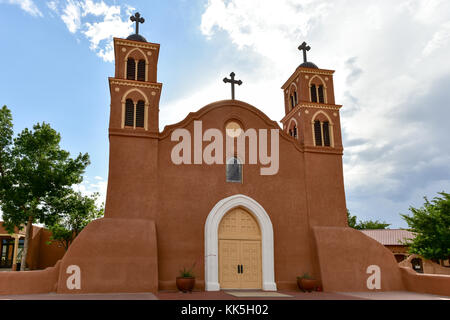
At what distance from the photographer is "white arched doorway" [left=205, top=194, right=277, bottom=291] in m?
13.9

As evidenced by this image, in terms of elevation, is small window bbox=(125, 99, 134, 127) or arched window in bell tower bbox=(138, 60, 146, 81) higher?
arched window in bell tower bbox=(138, 60, 146, 81)

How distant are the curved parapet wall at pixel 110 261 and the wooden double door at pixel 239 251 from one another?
9.52ft

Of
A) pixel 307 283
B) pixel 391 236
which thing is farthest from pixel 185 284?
pixel 391 236

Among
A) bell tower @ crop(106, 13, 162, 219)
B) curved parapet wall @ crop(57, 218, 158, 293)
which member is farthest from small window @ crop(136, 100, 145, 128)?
curved parapet wall @ crop(57, 218, 158, 293)

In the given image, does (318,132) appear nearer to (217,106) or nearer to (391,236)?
(217,106)

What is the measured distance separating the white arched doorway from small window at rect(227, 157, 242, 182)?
32.4 inches

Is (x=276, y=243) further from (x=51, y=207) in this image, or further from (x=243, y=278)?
(x=51, y=207)

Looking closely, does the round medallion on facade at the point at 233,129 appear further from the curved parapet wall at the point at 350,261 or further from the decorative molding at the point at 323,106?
the curved parapet wall at the point at 350,261

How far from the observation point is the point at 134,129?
585 inches

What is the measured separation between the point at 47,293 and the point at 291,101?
44.8 feet

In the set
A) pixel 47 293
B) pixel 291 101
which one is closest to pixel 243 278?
pixel 47 293

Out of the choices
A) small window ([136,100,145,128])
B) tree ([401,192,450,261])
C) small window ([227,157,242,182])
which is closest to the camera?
small window ([136,100,145,128])

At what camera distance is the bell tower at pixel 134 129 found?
1402 centimetres

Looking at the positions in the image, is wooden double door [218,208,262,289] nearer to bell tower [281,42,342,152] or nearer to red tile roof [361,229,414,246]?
bell tower [281,42,342,152]
